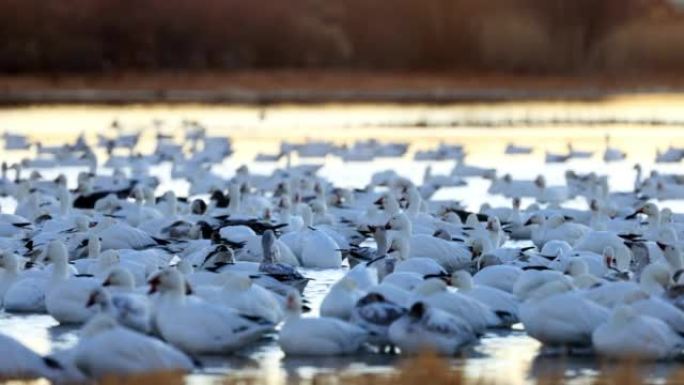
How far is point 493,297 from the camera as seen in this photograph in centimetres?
1117

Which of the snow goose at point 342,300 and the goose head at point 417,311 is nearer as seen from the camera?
the goose head at point 417,311

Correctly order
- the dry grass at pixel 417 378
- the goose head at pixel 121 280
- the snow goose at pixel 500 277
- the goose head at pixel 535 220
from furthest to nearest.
A: the goose head at pixel 535 220 < the snow goose at pixel 500 277 < the goose head at pixel 121 280 < the dry grass at pixel 417 378

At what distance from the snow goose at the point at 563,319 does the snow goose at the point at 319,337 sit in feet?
3.27

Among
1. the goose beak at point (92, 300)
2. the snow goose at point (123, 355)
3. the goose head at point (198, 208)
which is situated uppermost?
the goose beak at point (92, 300)

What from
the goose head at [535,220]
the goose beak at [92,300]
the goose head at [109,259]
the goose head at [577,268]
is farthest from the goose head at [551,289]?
the goose head at [535,220]

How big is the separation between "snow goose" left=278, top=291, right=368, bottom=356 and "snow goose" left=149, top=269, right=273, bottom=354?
219 millimetres

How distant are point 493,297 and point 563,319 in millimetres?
1038

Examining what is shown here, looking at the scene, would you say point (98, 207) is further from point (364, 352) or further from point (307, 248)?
point (364, 352)

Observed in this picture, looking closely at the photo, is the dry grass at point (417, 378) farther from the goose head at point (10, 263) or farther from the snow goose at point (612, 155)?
the snow goose at point (612, 155)

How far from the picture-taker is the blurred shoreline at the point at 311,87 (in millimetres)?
52312

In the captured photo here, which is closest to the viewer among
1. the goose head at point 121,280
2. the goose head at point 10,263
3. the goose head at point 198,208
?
the goose head at point 121,280

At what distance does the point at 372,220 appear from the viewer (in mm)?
16906

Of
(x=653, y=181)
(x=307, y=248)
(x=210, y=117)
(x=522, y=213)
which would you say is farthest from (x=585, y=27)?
(x=307, y=248)

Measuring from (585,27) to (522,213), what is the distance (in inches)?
1151
